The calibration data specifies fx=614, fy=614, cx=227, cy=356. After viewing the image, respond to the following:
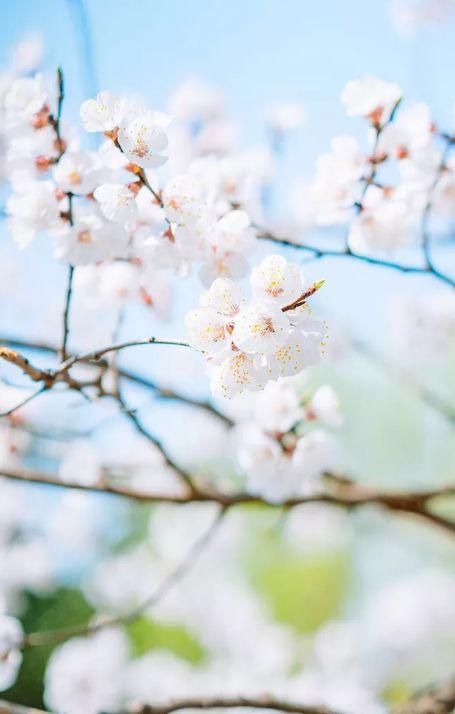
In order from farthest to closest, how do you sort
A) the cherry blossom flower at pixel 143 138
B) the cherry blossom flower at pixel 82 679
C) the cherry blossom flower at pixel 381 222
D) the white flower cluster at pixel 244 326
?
the cherry blossom flower at pixel 82 679 → the cherry blossom flower at pixel 381 222 → the cherry blossom flower at pixel 143 138 → the white flower cluster at pixel 244 326

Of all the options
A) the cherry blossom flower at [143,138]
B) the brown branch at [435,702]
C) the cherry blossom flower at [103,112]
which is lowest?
the brown branch at [435,702]

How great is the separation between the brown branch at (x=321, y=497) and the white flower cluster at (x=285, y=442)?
121mm

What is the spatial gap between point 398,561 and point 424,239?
6.99 m

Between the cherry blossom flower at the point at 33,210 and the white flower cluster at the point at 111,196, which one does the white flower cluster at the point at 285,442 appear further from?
the cherry blossom flower at the point at 33,210

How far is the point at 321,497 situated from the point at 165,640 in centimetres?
788

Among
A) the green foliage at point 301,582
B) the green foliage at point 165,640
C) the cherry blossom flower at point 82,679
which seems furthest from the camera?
the green foliage at point 165,640

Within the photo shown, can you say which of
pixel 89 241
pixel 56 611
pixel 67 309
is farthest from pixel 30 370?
pixel 56 611

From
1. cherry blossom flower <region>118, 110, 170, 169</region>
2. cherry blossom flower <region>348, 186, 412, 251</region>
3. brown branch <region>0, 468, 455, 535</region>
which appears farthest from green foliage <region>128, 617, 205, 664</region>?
cherry blossom flower <region>118, 110, 170, 169</region>

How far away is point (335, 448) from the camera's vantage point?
1418 millimetres

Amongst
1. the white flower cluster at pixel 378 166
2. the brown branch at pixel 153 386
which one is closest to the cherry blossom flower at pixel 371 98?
the white flower cluster at pixel 378 166

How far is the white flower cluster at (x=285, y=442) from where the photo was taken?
1347 mm

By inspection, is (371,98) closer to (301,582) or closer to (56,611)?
(301,582)

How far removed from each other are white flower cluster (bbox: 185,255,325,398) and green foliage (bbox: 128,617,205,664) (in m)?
8.41

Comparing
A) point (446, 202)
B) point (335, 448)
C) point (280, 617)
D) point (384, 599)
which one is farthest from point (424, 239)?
point (280, 617)
